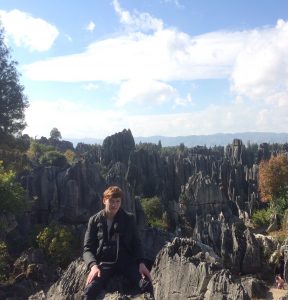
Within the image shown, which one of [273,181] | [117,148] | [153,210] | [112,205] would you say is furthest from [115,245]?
[117,148]

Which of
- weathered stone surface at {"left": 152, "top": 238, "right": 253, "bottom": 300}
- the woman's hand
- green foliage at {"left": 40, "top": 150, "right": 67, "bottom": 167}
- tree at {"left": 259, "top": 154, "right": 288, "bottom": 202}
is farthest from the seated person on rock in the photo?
tree at {"left": 259, "top": 154, "right": 288, "bottom": 202}

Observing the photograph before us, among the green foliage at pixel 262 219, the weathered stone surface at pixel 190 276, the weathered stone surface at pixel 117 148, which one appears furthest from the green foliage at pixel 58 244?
the weathered stone surface at pixel 117 148

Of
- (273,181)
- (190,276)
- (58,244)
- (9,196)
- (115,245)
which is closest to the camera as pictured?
(115,245)

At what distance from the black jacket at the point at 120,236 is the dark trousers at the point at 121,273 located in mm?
154

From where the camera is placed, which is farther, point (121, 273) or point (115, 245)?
point (121, 273)

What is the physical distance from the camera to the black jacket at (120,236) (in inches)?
264

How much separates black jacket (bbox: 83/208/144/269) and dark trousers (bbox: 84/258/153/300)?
0.15 m

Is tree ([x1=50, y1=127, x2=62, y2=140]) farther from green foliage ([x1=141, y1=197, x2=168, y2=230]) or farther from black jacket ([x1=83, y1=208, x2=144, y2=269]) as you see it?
black jacket ([x1=83, y1=208, x2=144, y2=269])

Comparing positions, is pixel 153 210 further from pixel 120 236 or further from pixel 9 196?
pixel 120 236

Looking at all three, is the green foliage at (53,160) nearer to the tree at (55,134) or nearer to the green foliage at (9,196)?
the green foliage at (9,196)

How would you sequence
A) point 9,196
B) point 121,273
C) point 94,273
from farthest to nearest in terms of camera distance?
point 9,196, point 121,273, point 94,273

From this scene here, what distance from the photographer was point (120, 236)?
6727 mm

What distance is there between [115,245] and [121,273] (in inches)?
21.8

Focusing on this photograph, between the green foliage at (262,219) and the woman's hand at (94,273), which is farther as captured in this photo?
the green foliage at (262,219)
